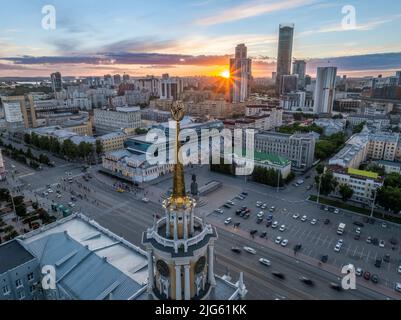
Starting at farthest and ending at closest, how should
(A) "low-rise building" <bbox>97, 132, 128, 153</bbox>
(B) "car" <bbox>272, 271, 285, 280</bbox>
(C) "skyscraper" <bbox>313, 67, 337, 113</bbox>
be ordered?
(C) "skyscraper" <bbox>313, 67, 337, 113</bbox>, (A) "low-rise building" <bbox>97, 132, 128, 153</bbox>, (B) "car" <bbox>272, 271, 285, 280</bbox>

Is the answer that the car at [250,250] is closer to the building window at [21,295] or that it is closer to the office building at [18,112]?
the building window at [21,295]

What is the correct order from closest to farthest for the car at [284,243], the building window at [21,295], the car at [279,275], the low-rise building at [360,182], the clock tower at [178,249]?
the clock tower at [178,249] → the building window at [21,295] → the car at [279,275] → the car at [284,243] → the low-rise building at [360,182]

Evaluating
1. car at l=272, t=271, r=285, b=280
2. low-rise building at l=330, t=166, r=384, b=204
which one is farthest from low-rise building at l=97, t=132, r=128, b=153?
car at l=272, t=271, r=285, b=280

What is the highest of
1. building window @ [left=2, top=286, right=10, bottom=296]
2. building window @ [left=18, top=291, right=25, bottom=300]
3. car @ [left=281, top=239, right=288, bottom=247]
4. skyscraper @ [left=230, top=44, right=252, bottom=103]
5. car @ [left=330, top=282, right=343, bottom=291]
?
skyscraper @ [left=230, top=44, right=252, bottom=103]

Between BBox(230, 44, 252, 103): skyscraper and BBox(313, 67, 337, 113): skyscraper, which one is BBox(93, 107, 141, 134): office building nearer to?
BBox(230, 44, 252, 103): skyscraper

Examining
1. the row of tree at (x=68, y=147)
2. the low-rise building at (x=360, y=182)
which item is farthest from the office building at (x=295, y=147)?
the row of tree at (x=68, y=147)

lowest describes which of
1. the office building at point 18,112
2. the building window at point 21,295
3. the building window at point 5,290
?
the building window at point 21,295
